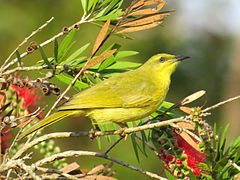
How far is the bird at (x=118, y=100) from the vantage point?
2.76m

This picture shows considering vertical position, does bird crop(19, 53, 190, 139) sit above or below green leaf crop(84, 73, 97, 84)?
below

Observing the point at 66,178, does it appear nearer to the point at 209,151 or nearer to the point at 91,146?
the point at 209,151

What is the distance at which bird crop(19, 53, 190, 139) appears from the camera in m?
2.76

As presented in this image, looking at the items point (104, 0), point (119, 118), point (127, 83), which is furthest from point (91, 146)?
point (104, 0)

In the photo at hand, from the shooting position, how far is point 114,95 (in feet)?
10.6

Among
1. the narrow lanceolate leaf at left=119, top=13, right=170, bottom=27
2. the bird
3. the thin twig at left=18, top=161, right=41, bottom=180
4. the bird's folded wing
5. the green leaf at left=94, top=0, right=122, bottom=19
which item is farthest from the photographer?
the bird's folded wing

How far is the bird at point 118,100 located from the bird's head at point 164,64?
14cm

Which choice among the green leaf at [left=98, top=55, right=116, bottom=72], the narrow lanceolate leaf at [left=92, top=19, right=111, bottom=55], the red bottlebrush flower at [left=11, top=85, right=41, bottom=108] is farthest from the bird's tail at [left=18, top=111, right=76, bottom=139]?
the narrow lanceolate leaf at [left=92, top=19, right=111, bottom=55]

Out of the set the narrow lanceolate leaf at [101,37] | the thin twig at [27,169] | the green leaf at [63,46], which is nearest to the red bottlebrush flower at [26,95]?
the green leaf at [63,46]

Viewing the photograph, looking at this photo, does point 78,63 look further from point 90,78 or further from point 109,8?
point 109,8

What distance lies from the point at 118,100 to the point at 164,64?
1000mm

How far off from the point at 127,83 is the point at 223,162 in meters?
1.96

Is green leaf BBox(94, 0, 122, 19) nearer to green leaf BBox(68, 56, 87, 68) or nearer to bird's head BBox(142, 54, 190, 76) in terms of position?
green leaf BBox(68, 56, 87, 68)

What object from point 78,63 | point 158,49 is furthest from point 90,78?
point 158,49
